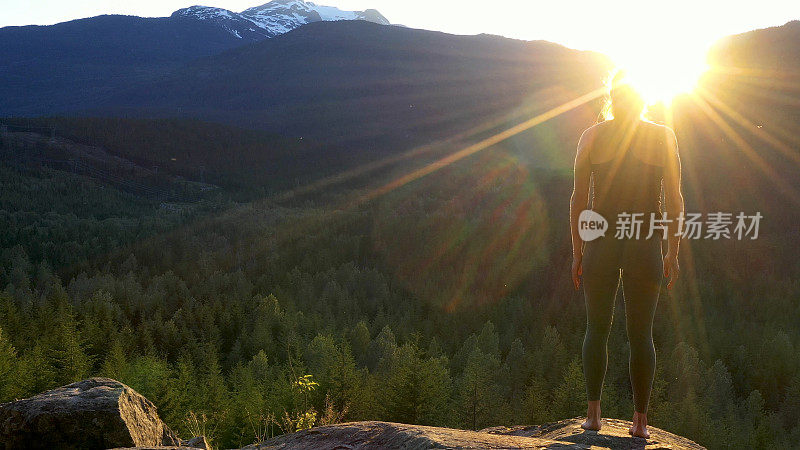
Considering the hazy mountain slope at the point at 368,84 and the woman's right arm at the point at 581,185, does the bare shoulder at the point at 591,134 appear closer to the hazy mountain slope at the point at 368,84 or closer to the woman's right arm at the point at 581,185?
the woman's right arm at the point at 581,185

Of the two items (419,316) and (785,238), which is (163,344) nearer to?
(419,316)

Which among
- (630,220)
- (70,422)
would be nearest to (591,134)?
(630,220)

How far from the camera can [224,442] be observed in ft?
20.3

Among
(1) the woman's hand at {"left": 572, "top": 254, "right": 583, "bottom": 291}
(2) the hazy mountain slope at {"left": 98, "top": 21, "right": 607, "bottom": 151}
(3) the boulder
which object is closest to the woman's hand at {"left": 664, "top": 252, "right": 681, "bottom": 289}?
(1) the woman's hand at {"left": 572, "top": 254, "right": 583, "bottom": 291}

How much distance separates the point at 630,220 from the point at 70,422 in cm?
340

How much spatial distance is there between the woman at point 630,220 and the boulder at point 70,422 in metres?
2.78

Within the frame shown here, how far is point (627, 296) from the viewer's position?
2.87 meters

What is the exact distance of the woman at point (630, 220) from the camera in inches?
111

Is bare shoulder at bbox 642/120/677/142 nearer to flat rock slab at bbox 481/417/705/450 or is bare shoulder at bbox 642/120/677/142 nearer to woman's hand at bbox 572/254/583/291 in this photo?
woman's hand at bbox 572/254/583/291

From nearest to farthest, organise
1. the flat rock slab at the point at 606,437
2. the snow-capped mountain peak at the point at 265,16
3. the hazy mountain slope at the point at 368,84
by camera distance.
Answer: the flat rock slab at the point at 606,437 < the hazy mountain slope at the point at 368,84 < the snow-capped mountain peak at the point at 265,16

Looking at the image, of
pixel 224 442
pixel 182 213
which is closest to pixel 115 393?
pixel 224 442

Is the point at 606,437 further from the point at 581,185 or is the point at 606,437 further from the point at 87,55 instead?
the point at 87,55

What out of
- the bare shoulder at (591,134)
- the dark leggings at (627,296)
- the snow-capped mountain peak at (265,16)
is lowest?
the dark leggings at (627,296)

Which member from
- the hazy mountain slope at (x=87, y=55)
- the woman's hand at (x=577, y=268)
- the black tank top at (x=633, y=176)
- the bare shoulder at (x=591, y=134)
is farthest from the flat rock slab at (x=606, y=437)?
the hazy mountain slope at (x=87, y=55)
